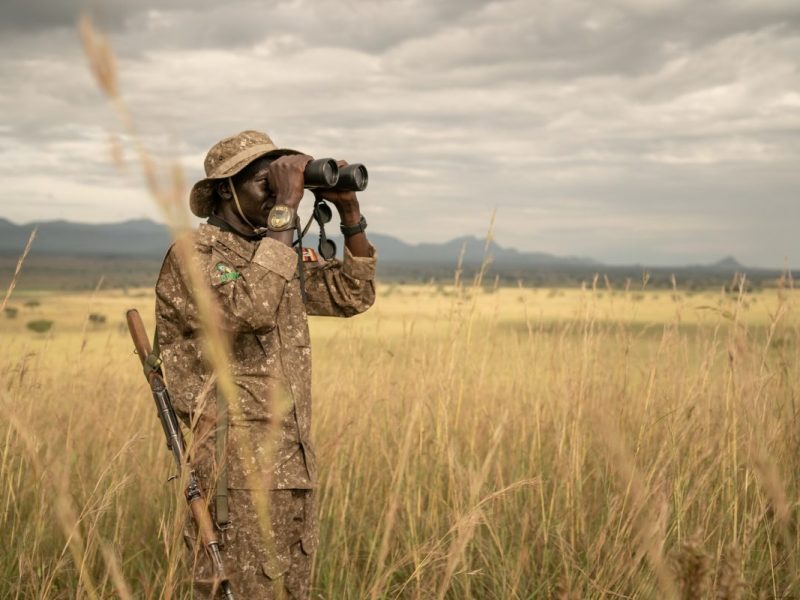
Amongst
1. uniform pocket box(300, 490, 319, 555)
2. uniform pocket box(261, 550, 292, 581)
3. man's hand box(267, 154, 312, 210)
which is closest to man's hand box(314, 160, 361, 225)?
man's hand box(267, 154, 312, 210)

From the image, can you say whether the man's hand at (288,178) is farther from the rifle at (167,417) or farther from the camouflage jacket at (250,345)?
the rifle at (167,417)

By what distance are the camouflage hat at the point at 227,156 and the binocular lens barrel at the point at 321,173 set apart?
150mm

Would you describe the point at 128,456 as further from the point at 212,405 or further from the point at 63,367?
the point at 212,405

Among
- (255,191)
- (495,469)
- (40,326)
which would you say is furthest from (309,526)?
(40,326)

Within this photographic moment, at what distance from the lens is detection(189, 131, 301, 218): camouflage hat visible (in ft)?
7.31

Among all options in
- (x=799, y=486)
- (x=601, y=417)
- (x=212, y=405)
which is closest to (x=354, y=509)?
(x=212, y=405)

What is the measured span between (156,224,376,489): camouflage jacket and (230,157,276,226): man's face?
0.09 metres

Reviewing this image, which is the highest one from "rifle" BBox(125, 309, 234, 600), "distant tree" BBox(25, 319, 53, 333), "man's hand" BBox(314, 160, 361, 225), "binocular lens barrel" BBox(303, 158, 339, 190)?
"binocular lens barrel" BBox(303, 158, 339, 190)

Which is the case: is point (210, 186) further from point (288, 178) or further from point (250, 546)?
point (250, 546)

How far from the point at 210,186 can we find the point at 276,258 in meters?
0.45

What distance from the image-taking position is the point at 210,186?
7.74ft

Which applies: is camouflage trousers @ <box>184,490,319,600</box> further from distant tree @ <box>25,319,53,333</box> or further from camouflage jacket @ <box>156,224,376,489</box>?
distant tree @ <box>25,319,53,333</box>

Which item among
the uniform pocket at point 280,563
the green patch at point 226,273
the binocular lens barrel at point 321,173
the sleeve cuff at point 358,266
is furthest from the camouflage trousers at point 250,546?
the binocular lens barrel at point 321,173

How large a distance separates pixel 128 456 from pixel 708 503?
2613mm
